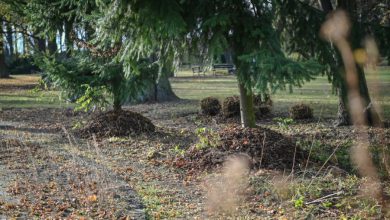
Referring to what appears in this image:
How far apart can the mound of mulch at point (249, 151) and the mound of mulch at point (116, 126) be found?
3.05 m

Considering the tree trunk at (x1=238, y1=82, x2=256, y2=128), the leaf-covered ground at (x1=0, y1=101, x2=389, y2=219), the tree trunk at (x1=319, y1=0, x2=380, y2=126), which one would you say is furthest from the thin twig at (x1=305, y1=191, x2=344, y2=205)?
the tree trunk at (x1=319, y1=0, x2=380, y2=126)

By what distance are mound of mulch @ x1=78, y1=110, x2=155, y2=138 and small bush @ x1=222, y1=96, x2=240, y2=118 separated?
117 inches

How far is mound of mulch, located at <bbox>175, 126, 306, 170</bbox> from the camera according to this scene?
756cm

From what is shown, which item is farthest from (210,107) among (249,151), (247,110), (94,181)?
(94,181)

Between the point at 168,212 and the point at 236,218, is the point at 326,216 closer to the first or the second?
the point at 236,218

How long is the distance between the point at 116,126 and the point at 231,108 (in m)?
3.75

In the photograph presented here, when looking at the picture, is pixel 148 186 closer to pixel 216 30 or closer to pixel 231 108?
pixel 216 30

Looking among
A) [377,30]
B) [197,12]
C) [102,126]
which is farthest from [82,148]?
[377,30]

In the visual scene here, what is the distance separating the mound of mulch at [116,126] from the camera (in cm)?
1104

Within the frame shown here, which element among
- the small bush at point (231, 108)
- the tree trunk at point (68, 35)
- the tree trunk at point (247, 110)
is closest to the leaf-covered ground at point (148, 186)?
the tree trunk at point (247, 110)

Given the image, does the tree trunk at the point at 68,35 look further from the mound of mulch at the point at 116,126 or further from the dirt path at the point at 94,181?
the dirt path at the point at 94,181

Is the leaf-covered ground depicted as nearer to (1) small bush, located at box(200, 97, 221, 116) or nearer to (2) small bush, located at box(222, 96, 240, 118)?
(2) small bush, located at box(222, 96, 240, 118)

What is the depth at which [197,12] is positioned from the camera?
7688 mm

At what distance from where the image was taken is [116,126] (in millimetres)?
11141
